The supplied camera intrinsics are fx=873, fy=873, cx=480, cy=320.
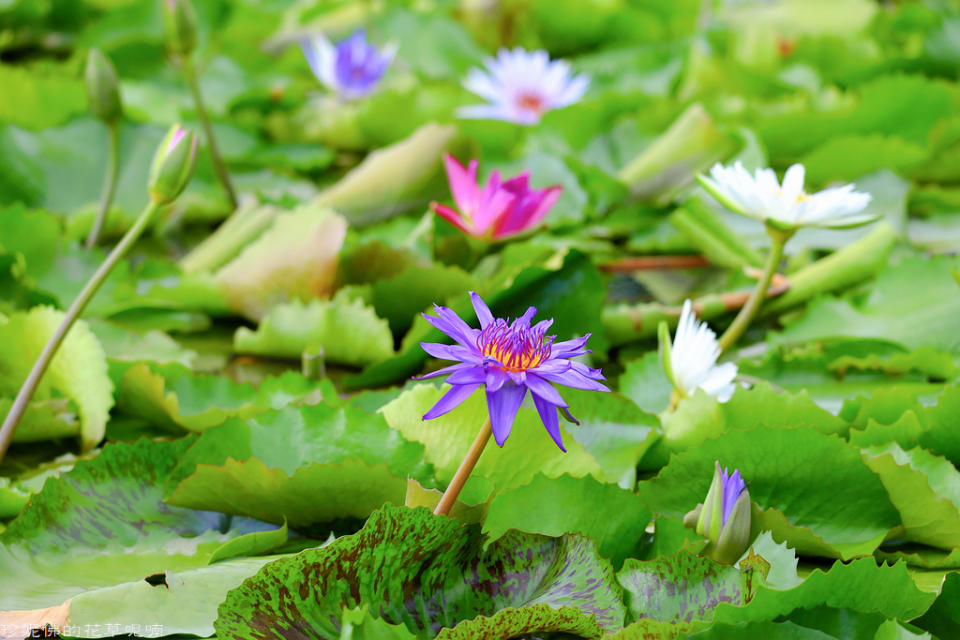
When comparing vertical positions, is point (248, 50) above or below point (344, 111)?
above

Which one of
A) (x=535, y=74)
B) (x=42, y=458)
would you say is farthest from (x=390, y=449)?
(x=535, y=74)

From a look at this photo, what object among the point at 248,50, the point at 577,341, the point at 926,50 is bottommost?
the point at 577,341

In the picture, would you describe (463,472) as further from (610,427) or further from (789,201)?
(789,201)

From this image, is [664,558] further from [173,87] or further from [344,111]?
[173,87]

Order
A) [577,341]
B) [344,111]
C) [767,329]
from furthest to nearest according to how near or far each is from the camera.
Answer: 1. [344,111]
2. [767,329]
3. [577,341]

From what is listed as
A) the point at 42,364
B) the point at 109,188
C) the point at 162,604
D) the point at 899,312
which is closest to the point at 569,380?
the point at 162,604

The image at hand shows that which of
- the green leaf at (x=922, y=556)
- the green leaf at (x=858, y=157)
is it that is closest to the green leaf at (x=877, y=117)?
the green leaf at (x=858, y=157)

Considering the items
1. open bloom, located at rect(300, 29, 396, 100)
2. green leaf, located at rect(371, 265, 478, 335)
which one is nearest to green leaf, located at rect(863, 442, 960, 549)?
green leaf, located at rect(371, 265, 478, 335)
